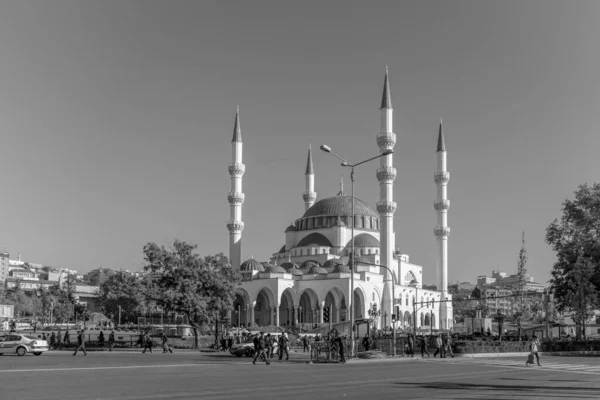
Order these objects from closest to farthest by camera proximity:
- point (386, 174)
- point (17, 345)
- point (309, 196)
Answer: point (17, 345) < point (386, 174) < point (309, 196)

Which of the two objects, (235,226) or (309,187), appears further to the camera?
(309,187)

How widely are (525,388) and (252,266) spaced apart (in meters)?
71.0

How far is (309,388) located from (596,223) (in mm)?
40982

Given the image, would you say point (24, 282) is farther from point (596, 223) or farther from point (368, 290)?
point (596, 223)

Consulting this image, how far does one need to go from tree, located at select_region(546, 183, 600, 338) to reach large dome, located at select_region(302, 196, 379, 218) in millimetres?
46884

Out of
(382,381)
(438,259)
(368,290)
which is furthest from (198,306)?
(438,259)

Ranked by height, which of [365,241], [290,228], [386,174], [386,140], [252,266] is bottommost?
[252,266]

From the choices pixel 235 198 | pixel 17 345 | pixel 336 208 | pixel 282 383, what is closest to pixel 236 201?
pixel 235 198

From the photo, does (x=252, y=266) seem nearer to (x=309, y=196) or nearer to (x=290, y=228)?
(x=290, y=228)

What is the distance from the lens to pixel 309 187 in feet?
353

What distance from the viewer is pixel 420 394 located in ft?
51.6

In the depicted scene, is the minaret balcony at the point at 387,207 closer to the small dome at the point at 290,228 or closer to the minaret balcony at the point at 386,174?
the minaret balcony at the point at 386,174

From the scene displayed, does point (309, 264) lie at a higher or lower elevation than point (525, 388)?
higher

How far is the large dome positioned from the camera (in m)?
99.0
